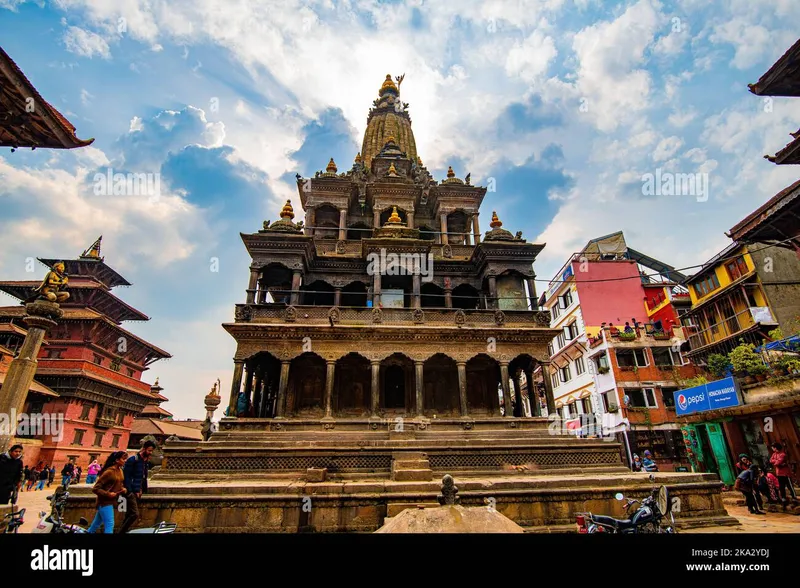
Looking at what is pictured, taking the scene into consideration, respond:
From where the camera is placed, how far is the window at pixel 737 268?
24000 millimetres

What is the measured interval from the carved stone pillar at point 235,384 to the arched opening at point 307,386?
259cm

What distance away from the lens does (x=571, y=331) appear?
33969 mm

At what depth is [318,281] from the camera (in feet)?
75.6

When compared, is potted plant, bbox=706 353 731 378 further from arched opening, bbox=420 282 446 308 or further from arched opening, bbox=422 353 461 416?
arched opening, bbox=420 282 446 308

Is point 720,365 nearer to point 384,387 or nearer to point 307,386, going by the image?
point 384,387

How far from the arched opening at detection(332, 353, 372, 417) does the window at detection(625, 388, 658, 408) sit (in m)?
19.9

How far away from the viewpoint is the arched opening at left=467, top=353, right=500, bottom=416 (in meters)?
20.6

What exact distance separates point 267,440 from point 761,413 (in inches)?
855

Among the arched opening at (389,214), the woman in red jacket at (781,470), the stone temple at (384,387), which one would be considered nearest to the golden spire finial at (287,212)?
the stone temple at (384,387)

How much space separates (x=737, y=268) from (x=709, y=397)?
11.6 meters

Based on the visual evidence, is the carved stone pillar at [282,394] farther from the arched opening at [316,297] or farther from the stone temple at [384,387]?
the arched opening at [316,297]

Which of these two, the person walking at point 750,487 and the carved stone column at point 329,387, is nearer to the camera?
the person walking at point 750,487

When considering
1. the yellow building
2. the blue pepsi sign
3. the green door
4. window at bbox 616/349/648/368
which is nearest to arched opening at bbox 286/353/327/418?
the blue pepsi sign
